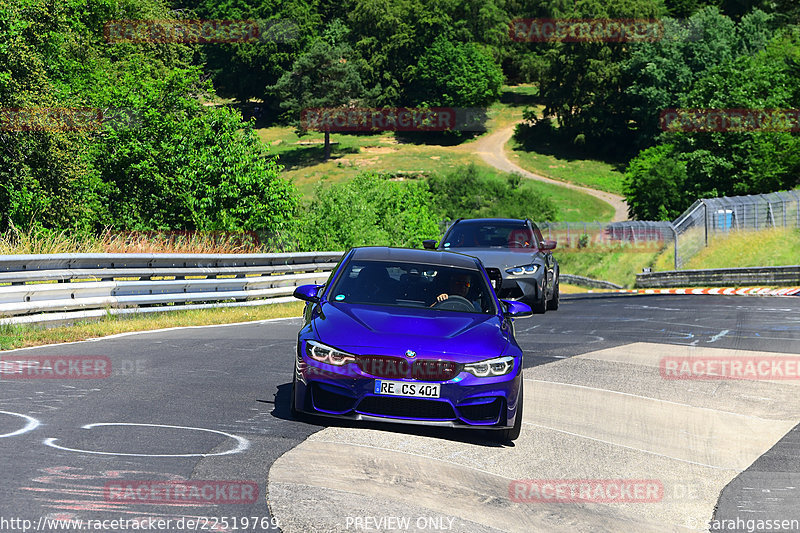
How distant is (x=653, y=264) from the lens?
56.1 m

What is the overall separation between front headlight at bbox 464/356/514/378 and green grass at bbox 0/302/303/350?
22.4 ft

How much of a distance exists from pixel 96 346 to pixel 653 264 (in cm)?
4746

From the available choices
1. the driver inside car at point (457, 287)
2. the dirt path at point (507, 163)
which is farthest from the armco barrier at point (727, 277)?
the dirt path at point (507, 163)

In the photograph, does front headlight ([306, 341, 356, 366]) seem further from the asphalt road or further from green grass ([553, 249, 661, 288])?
green grass ([553, 249, 661, 288])

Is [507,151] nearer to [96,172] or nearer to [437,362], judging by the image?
[96,172]

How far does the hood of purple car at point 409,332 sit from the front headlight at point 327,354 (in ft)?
0.16

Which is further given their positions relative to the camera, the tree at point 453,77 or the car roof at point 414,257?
the tree at point 453,77

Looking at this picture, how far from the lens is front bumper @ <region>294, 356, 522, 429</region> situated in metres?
7.44

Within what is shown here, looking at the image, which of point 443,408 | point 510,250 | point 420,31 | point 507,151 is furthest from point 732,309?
point 420,31

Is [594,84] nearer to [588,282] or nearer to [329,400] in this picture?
[588,282]

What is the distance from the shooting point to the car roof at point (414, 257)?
918cm

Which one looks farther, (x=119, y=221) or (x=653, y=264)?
(x=653, y=264)

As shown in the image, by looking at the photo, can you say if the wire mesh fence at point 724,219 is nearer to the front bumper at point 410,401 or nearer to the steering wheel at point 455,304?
the steering wheel at point 455,304

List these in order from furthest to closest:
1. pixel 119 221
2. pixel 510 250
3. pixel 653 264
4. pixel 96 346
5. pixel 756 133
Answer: pixel 756 133 → pixel 653 264 → pixel 119 221 → pixel 510 250 → pixel 96 346
